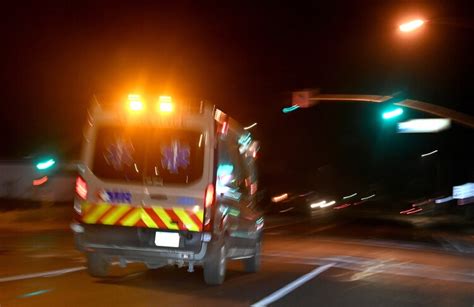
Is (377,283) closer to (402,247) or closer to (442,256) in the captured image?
(442,256)

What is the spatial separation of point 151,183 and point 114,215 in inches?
28.7

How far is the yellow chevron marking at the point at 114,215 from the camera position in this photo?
9.43m

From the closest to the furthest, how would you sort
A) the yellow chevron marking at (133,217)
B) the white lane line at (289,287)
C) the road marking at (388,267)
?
the white lane line at (289,287) → the yellow chevron marking at (133,217) → the road marking at (388,267)

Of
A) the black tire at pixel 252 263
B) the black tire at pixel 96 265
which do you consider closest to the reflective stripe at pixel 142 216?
the black tire at pixel 96 265

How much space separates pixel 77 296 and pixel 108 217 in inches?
51.5

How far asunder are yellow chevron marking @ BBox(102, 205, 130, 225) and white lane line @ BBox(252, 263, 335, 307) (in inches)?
94.0

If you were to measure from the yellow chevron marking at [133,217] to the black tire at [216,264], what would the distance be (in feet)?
3.93

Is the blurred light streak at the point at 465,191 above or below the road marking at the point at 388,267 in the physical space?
above

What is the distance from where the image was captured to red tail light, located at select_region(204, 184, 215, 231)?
365 inches

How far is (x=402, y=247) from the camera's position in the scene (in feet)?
68.3

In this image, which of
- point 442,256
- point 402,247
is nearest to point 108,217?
point 442,256

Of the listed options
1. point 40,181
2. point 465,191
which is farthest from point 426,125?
point 465,191

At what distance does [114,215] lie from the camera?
944 cm

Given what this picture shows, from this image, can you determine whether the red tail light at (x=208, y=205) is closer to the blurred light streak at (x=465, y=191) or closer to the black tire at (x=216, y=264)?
the black tire at (x=216, y=264)
